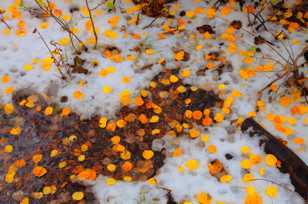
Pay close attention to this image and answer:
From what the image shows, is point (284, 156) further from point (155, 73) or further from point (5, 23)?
point (5, 23)

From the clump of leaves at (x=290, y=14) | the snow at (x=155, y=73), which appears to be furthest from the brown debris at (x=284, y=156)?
the clump of leaves at (x=290, y=14)

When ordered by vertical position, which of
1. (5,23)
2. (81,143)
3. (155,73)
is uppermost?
(5,23)

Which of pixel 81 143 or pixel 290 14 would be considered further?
pixel 290 14

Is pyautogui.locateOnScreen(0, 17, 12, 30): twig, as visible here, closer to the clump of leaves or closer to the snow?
the snow

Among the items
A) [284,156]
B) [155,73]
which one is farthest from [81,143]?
[284,156]

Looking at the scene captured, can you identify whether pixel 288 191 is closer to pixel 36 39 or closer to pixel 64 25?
pixel 64 25

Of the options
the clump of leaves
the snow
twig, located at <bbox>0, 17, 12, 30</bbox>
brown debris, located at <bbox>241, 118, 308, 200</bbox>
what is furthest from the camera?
twig, located at <bbox>0, 17, 12, 30</bbox>

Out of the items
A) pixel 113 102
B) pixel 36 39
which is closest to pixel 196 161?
pixel 113 102

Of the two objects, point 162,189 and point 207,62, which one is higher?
point 207,62

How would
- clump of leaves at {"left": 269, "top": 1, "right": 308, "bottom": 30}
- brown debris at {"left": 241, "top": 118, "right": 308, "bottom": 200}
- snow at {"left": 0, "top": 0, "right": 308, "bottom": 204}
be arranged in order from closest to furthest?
brown debris at {"left": 241, "top": 118, "right": 308, "bottom": 200}
snow at {"left": 0, "top": 0, "right": 308, "bottom": 204}
clump of leaves at {"left": 269, "top": 1, "right": 308, "bottom": 30}

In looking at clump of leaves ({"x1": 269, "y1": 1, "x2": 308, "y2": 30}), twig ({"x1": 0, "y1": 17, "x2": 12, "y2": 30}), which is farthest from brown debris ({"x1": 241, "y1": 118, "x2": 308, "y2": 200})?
twig ({"x1": 0, "y1": 17, "x2": 12, "y2": 30})

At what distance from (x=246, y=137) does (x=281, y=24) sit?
1433 mm

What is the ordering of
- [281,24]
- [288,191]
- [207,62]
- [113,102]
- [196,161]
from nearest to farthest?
[288,191] → [196,161] → [113,102] → [207,62] → [281,24]

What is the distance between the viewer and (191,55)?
3.66m
